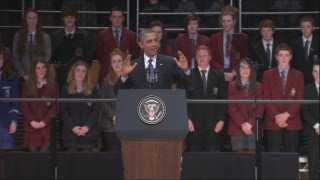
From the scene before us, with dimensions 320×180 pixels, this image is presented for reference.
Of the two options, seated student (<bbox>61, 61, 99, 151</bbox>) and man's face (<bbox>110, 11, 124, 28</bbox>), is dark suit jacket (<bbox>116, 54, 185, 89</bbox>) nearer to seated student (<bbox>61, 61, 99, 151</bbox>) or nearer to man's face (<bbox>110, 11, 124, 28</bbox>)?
seated student (<bbox>61, 61, 99, 151</bbox>)

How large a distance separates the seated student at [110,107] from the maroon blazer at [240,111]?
5.01ft

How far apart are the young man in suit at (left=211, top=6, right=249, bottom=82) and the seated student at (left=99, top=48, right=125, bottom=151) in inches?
56.6

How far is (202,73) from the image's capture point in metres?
11.5

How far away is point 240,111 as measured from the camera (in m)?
11.0

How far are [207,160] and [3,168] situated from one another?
2610mm

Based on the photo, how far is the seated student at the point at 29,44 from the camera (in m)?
Result: 12.5

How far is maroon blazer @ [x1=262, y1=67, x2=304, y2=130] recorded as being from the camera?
36.4 feet

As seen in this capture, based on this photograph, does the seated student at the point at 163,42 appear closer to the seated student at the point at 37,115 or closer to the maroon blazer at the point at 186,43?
the maroon blazer at the point at 186,43

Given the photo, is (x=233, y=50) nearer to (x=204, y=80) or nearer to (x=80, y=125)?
(x=204, y=80)

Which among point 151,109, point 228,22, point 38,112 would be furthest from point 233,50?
point 151,109

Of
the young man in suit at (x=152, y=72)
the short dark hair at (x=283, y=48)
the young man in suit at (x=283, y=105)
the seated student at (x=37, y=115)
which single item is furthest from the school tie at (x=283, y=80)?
the seated student at (x=37, y=115)

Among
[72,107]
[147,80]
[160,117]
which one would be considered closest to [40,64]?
[72,107]

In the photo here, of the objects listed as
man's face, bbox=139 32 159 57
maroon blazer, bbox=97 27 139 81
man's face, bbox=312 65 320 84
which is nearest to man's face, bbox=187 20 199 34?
maroon blazer, bbox=97 27 139 81

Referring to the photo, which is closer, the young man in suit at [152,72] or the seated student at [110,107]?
the young man in suit at [152,72]
